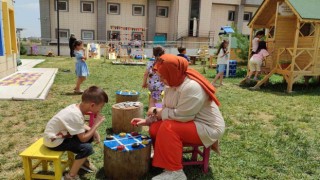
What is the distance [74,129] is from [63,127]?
5.8 inches

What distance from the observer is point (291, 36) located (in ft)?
37.2

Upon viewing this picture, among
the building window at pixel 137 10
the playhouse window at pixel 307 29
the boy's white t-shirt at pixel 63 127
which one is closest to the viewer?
the boy's white t-shirt at pixel 63 127

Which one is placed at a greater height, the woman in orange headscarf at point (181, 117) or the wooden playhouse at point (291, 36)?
the wooden playhouse at point (291, 36)

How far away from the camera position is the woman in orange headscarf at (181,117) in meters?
3.15

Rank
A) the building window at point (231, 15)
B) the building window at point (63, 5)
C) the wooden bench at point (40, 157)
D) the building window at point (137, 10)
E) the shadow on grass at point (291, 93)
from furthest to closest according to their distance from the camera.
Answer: the building window at point (231, 15)
the building window at point (137, 10)
the building window at point (63, 5)
the shadow on grass at point (291, 93)
the wooden bench at point (40, 157)

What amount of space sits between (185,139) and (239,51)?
14252 millimetres

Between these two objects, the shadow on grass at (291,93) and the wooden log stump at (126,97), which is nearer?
the wooden log stump at (126,97)

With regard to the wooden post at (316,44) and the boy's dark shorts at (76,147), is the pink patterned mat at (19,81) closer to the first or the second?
the boy's dark shorts at (76,147)

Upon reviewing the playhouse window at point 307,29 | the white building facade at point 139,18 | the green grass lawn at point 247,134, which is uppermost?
the white building facade at point 139,18

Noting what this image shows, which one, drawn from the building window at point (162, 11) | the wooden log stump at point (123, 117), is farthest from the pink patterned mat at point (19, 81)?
the building window at point (162, 11)

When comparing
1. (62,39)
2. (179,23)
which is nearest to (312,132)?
(179,23)

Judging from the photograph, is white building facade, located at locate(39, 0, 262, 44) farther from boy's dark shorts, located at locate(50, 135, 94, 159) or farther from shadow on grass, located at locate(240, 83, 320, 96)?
boy's dark shorts, located at locate(50, 135, 94, 159)

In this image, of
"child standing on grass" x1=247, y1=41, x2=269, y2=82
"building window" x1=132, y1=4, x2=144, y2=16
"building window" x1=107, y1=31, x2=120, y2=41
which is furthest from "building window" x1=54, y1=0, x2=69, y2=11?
"child standing on grass" x1=247, y1=41, x2=269, y2=82

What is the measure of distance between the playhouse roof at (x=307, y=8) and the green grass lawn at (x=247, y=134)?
9.12ft
